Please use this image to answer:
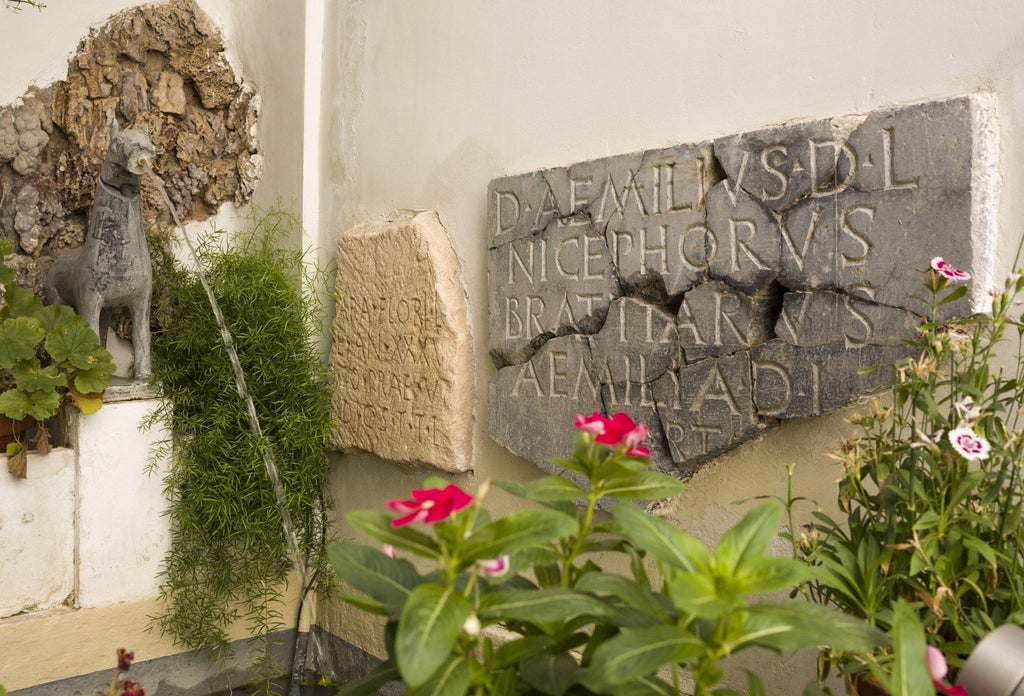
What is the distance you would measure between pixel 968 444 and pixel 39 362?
8.33ft

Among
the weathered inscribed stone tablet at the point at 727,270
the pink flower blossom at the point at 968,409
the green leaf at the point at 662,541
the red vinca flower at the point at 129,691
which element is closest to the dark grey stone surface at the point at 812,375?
the weathered inscribed stone tablet at the point at 727,270

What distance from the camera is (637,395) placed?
88.7 inches

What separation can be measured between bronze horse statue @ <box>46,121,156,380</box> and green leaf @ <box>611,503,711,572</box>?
7.40 ft

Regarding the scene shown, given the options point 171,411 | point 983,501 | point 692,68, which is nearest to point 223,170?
point 171,411

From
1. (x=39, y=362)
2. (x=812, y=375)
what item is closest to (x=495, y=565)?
(x=812, y=375)

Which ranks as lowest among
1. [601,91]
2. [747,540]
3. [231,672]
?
[231,672]

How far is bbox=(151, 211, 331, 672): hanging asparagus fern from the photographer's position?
2.96 m

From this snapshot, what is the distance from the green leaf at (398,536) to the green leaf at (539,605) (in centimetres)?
9

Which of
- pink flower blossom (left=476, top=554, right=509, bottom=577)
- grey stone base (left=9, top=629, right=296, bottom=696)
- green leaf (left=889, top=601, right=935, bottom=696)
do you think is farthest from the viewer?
grey stone base (left=9, top=629, right=296, bottom=696)

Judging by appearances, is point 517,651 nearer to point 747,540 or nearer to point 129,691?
point 747,540

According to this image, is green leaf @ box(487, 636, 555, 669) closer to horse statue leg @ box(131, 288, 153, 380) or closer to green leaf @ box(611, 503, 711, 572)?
green leaf @ box(611, 503, 711, 572)

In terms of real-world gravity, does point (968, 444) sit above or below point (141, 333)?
below

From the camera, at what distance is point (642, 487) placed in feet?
4.07

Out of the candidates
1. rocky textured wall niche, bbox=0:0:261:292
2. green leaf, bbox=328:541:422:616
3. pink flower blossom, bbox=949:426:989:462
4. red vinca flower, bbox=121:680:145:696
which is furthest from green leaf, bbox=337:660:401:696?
rocky textured wall niche, bbox=0:0:261:292
